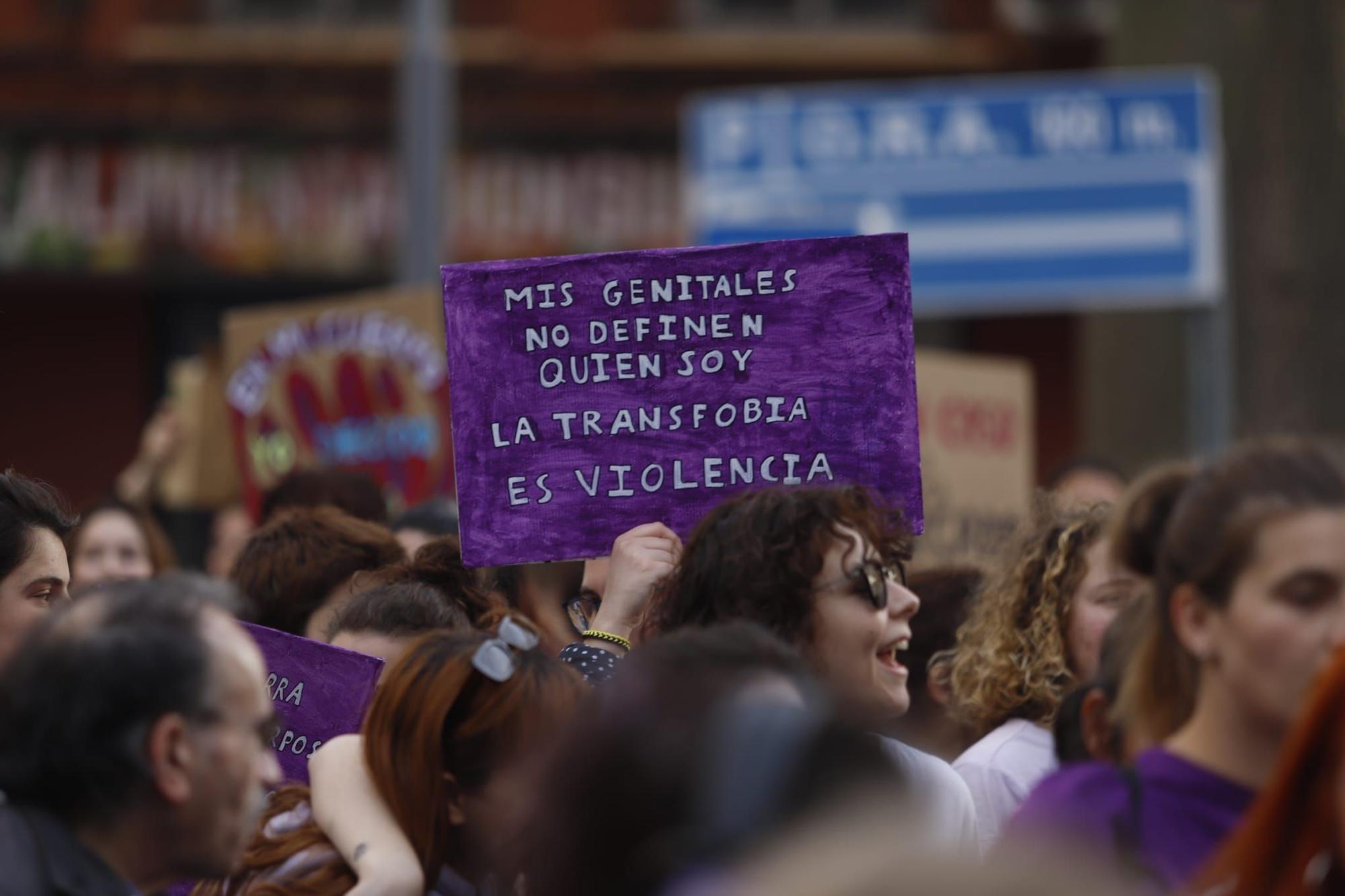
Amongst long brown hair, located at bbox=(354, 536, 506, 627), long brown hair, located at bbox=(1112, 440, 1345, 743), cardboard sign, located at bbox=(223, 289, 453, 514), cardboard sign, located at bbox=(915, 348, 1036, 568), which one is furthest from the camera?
cardboard sign, located at bbox=(915, 348, 1036, 568)

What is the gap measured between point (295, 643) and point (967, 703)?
47.6 inches

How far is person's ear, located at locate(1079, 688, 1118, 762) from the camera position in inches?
110

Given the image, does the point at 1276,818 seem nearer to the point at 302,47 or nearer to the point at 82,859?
the point at 82,859

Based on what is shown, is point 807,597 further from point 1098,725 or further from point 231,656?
point 231,656

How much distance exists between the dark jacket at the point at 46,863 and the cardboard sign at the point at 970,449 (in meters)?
4.98

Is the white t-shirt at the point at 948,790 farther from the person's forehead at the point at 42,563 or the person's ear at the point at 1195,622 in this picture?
the person's forehead at the point at 42,563

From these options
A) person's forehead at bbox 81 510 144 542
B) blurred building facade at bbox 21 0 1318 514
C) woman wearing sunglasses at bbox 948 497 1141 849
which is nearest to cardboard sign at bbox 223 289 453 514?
person's forehead at bbox 81 510 144 542

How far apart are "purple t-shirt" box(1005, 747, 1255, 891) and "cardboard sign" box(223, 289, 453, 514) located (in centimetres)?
499

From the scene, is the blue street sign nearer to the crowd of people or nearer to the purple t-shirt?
the crowd of people

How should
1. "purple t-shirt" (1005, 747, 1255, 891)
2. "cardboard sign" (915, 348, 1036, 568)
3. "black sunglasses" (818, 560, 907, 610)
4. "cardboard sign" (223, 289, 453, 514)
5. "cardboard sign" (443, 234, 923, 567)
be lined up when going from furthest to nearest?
"cardboard sign" (915, 348, 1036, 568) < "cardboard sign" (223, 289, 453, 514) < "cardboard sign" (443, 234, 923, 567) < "black sunglasses" (818, 560, 907, 610) < "purple t-shirt" (1005, 747, 1255, 891)

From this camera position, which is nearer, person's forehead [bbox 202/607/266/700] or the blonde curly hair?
person's forehead [bbox 202/607/266/700]

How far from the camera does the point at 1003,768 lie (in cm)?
350

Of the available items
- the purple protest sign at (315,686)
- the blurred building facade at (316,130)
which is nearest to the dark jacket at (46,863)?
the purple protest sign at (315,686)

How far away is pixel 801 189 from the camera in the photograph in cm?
881
